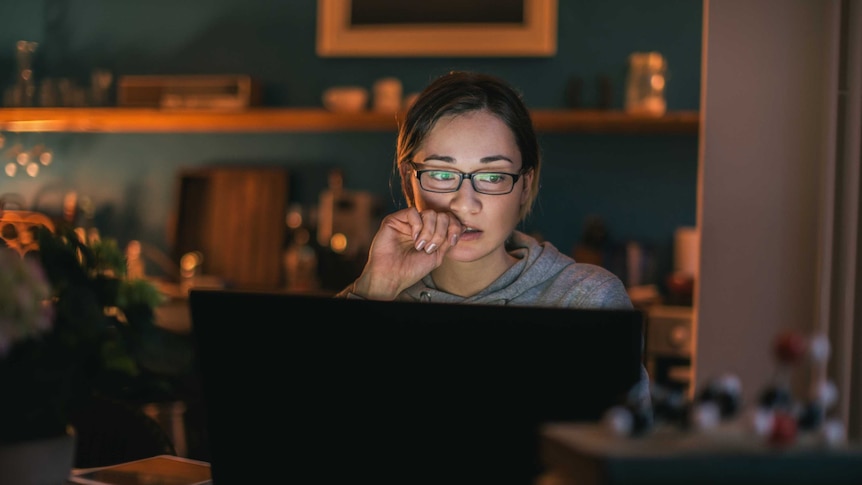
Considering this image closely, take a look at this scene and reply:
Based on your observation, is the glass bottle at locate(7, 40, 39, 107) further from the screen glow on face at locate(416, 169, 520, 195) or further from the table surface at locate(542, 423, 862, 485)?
the table surface at locate(542, 423, 862, 485)

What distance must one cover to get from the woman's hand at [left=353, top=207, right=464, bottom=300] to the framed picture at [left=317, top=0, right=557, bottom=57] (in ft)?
9.17

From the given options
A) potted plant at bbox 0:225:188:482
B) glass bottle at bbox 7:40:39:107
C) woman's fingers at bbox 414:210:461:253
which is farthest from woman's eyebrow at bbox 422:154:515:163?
glass bottle at bbox 7:40:39:107

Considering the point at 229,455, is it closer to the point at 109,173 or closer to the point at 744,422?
the point at 744,422

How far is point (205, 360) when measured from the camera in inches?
36.7

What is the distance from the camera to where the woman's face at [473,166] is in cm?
159

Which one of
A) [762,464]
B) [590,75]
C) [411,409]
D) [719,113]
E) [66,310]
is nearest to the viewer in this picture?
[762,464]

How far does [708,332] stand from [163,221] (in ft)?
12.4

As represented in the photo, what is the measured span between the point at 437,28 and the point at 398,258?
2893mm

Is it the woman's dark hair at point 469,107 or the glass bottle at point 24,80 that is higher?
the glass bottle at point 24,80

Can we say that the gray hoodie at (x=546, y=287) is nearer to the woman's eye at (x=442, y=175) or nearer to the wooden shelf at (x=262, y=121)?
the woman's eye at (x=442, y=175)

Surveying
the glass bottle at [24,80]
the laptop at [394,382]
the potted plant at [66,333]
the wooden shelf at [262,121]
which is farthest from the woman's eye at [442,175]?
the glass bottle at [24,80]

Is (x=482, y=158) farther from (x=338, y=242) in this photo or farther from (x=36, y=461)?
(x=338, y=242)

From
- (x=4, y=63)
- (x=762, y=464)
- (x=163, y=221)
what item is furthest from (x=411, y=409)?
(x=4, y=63)

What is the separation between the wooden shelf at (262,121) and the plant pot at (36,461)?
3.19m
